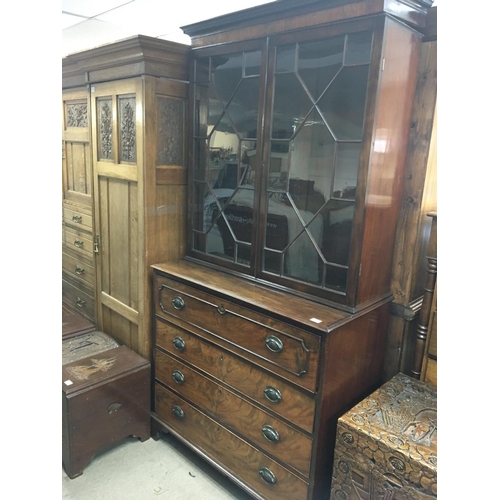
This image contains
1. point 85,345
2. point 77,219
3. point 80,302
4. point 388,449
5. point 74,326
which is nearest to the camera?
point 388,449

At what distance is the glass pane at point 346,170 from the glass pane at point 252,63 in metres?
0.50

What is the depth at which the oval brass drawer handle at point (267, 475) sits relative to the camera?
1.65m

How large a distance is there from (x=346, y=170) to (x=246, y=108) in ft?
1.80

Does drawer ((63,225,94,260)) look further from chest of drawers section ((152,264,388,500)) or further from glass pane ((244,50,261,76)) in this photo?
glass pane ((244,50,261,76))

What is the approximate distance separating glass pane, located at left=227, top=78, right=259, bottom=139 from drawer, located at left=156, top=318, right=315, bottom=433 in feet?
3.14

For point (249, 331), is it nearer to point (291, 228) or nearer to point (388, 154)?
point (291, 228)

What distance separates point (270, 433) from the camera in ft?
5.34

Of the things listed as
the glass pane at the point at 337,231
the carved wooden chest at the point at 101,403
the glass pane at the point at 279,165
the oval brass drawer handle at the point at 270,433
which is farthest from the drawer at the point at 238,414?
the glass pane at the point at 279,165

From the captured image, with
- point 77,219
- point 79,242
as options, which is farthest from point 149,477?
point 77,219

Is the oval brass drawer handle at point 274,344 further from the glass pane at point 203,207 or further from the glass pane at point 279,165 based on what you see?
the glass pane at point 203,207

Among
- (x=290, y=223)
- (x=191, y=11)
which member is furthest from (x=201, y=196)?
(x=191, y=11)

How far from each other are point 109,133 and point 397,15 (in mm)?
1464

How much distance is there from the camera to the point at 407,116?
5.15 feet

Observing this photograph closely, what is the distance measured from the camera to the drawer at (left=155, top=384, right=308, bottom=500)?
1.62m
